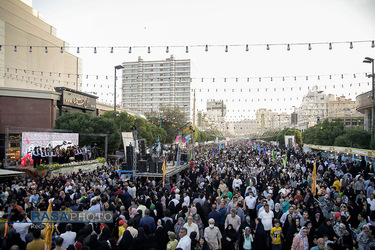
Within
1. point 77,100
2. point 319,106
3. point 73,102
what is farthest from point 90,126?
point 319,106

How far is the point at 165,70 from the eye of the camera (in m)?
95.6

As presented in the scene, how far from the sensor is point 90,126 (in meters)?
24.8

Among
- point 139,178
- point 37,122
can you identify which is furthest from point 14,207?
point 37,122

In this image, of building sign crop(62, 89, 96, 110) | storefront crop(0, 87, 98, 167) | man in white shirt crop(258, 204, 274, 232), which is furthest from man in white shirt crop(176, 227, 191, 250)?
building sign crop(62, 89, 96, 110)

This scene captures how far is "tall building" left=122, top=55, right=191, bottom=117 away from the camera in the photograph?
9475cm

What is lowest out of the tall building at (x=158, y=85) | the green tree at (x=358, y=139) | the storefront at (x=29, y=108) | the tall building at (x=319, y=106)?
the green tree at (x=358, y=139)

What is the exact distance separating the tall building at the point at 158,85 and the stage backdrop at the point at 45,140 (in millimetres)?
74499

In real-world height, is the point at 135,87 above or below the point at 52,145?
above

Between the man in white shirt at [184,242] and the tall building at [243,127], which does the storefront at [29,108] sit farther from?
the tall building at [243,127]

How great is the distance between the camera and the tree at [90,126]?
24.2 m

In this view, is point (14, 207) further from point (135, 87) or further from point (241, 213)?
point (135, 87)

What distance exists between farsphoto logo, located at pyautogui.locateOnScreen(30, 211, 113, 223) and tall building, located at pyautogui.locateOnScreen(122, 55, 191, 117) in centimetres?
8797

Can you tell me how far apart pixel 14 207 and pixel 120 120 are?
25.8m

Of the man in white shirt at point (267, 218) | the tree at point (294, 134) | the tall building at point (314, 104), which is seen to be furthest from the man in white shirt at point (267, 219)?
the tall building at point (314, 104)
